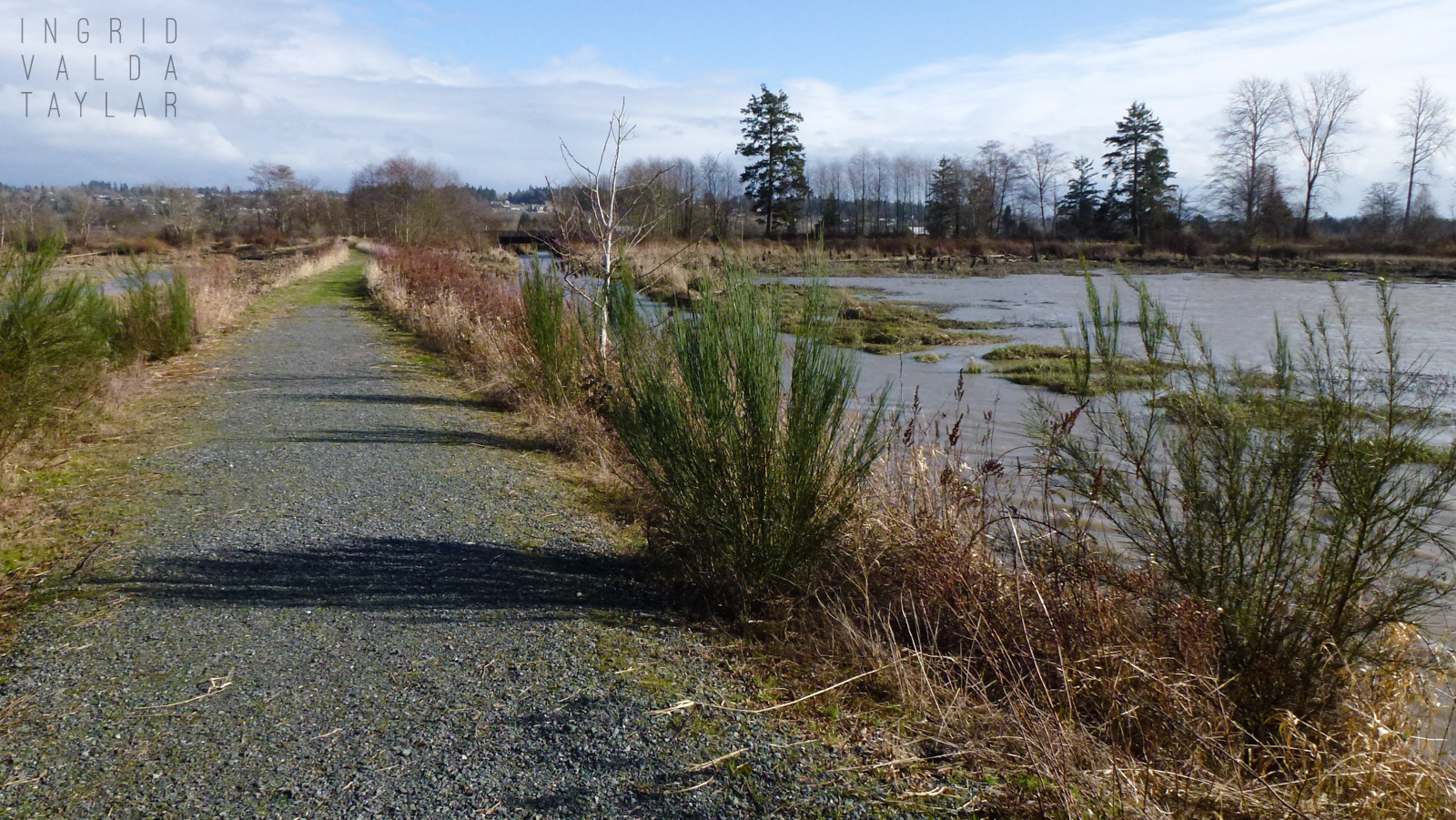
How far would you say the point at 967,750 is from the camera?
2.93 metres

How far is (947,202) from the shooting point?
64250mm

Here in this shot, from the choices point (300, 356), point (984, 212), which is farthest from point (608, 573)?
point (984, 212)

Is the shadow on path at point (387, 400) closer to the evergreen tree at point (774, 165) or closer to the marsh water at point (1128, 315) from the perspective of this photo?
the marsh water at point (1128, 315)

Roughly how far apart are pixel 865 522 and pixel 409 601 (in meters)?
2.20

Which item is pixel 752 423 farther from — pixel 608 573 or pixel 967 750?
pixel 967 750

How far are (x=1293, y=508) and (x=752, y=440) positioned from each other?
7.24 feet

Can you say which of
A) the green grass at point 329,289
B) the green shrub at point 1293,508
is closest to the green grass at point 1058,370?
the green shrub at point 1293,508

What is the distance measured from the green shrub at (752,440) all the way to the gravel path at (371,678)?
1.63 feet

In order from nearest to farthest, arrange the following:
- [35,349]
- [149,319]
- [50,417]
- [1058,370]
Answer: [35,349] < [50,417] < [1058,370] < [149,319]

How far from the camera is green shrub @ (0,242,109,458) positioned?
5.27 metres

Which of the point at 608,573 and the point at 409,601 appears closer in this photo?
the point at 409,601

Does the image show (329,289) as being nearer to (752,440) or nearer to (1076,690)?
(752,440)

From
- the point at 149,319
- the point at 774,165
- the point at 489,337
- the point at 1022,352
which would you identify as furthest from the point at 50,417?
the point at 774,165

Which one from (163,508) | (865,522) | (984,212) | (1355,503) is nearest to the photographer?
(1355,503)
